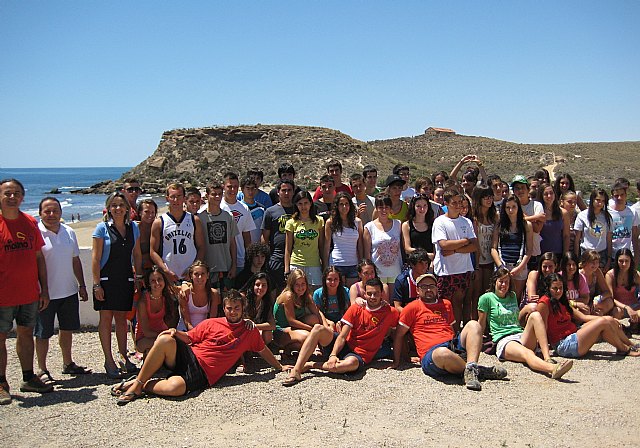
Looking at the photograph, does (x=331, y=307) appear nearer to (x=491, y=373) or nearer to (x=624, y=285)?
(x=491, y=373)

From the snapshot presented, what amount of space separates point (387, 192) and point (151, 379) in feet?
12.3

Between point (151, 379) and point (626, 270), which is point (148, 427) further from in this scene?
point (626, 270)

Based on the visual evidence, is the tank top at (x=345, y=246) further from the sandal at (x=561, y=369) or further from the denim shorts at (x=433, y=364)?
the sandal at (x=561, y=369)

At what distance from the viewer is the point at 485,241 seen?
7.02m

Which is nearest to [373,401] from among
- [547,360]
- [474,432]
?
[474,432]

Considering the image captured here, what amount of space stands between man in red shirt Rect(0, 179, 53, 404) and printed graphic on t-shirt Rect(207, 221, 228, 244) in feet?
6.24

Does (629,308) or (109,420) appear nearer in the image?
(109,420)

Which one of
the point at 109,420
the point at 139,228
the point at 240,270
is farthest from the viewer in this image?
the point at 240,270

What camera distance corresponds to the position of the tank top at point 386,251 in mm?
6793

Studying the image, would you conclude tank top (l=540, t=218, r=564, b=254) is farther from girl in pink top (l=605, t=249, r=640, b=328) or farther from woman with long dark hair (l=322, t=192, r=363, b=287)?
woman with long dark hair (l=322, t=192, r=363, b=287)

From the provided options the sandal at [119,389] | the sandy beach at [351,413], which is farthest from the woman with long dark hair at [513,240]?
the sandal at [119,389]

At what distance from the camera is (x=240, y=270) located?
278 inches

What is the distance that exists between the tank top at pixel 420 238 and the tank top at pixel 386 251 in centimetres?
20

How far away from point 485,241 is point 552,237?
39.5 inches
